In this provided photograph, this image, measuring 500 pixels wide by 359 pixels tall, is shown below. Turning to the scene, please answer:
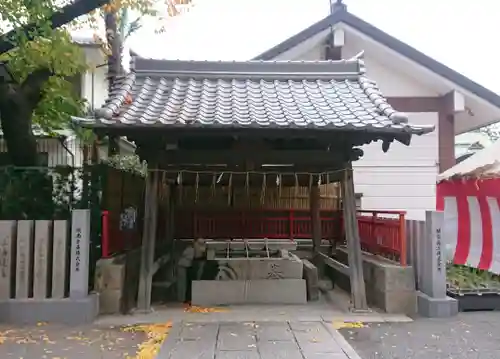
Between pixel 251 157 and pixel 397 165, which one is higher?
pixel 397 165

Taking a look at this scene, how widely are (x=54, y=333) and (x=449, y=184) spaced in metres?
9.92

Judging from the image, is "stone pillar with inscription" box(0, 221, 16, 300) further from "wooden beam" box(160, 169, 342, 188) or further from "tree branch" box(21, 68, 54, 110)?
"wooden beam" box(160, 169, 342, 188)

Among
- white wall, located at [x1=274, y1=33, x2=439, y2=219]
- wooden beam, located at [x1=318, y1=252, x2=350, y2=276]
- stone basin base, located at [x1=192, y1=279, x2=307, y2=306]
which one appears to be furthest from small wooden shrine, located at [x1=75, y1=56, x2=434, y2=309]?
white wall, located at [x1=274, y1=33, x2=439, y2=219]

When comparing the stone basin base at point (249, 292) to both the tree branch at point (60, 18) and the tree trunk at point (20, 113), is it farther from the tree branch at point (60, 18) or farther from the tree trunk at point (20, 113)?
the tree branch at point (60, 18)

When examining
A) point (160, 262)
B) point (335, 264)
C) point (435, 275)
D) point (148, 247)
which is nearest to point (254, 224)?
point (335, 264)

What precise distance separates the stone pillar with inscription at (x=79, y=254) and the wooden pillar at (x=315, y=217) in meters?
5.81

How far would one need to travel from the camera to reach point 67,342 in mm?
7051

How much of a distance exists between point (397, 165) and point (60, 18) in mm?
11016

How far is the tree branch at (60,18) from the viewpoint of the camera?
8367 mm

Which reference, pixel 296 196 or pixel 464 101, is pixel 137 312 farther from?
pixel 464 101

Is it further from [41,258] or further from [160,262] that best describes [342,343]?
[41,258]

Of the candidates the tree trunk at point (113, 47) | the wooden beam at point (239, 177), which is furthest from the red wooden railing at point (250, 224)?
the tree trunk at point (113, 47)

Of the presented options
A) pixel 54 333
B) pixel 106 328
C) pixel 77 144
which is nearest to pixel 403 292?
pixel 106 328

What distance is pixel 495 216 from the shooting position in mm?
10867
